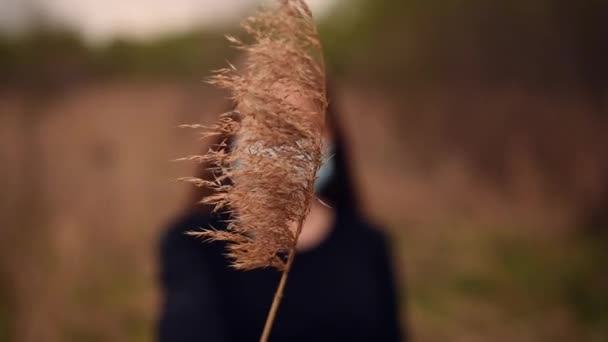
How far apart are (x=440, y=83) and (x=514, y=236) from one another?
6.19 feet

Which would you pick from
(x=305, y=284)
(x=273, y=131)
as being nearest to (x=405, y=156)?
(x=305, y=284)

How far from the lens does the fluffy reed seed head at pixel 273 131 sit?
0.80m

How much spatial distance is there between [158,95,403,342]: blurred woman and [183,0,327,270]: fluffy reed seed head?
917mm

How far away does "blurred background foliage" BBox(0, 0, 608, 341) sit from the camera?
18.5 ft

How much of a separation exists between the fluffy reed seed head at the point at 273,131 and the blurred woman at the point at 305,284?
0.92 meters

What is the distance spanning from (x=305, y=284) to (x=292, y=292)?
55mm

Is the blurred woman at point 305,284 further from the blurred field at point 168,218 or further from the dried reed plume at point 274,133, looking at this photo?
the blurred field at point 168,218

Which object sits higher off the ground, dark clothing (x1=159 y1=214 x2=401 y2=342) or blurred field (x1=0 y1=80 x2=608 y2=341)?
dark clothing (x1=159 y1=214 x2=401 y2=342)

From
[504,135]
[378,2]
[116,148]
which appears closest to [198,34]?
[116,148]

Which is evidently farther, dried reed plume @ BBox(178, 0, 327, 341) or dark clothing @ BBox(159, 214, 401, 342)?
dark clothing @ BBox(159, 214, 401, 342)

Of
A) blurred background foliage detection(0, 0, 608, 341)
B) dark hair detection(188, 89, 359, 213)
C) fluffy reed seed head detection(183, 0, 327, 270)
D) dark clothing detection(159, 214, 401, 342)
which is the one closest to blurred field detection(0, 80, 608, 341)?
blurred background foliage detection(0, 0, 608, 341)

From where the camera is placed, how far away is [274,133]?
803mm

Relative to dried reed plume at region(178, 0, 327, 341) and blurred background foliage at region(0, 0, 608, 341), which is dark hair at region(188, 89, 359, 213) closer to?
dried reed plume at region(178, 0, 327, 341)

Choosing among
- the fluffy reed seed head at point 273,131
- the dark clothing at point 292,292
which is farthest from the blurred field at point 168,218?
the fluffy reed seed head at point 273,131
